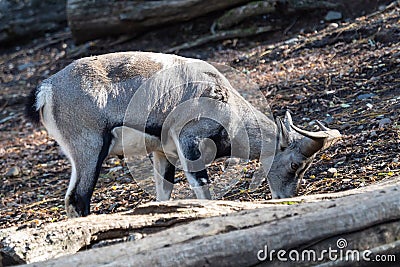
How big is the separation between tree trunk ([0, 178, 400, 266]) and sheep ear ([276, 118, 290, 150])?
2471mm

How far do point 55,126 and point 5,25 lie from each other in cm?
854

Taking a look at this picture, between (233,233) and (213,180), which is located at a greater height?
(233,233)

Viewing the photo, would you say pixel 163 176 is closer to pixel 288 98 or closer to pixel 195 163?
pixel 195 163

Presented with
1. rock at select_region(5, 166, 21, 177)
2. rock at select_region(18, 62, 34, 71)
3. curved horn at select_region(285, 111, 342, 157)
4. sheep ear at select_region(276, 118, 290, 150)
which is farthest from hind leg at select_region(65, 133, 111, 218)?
rock at select_region(18, 62, 34, 71)

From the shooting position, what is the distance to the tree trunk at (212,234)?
3490 mm

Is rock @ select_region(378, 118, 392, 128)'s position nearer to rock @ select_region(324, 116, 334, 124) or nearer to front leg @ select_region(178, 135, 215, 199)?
rock @ select_region(324, 116, 334, 124)

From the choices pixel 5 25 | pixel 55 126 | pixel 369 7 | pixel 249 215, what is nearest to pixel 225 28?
pixel 369 7

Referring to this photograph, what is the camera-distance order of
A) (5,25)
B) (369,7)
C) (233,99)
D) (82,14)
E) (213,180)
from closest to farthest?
Answer: (233,99)
(213,180)
(369,7)
(82,14)
(5,25)

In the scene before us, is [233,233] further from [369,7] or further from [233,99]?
[369,7]

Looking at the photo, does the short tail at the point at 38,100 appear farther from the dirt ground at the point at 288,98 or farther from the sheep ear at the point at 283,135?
the sheep ear at the point at 283,135

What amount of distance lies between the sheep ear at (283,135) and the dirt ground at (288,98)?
0.40m

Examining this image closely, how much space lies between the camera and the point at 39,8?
47.1ft

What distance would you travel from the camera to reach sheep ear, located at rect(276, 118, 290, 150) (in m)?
6.62

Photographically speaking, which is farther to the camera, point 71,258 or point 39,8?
point 39,8
